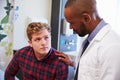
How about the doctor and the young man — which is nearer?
the doctor

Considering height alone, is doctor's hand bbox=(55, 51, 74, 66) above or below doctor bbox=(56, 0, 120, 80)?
below

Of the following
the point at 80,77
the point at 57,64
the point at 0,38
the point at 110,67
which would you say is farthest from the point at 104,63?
the point at 0,38

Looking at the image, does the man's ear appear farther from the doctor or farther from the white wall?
the white wall

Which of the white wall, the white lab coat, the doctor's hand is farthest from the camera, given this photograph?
the white wall

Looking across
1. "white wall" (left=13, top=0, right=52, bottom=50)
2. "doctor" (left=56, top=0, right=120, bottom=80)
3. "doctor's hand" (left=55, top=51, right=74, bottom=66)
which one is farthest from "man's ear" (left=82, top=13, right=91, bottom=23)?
"white wall" (left=13, top=0, right=52, bottom=50)

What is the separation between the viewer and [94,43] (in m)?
1.05

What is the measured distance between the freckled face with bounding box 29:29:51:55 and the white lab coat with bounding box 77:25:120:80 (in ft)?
1.73

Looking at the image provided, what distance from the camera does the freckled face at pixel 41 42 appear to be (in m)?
1.54

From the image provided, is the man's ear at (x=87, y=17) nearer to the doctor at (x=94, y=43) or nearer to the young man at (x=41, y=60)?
the doctor at (x=94, y=43)

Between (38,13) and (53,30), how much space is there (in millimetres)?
289

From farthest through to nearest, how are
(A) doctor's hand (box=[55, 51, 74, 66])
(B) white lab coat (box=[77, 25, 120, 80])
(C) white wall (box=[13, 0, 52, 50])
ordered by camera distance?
(C) white wall (box=[13, 0, 52, 50])
(A) doctor's hand (box=[55, 51, 74, 66])
(B) white lab coat (box=[77, 25, 120, 80])

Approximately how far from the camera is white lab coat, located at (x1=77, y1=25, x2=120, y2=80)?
3.14 feet

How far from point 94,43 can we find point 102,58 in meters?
0.11

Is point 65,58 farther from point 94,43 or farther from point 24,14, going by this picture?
point 24,14
